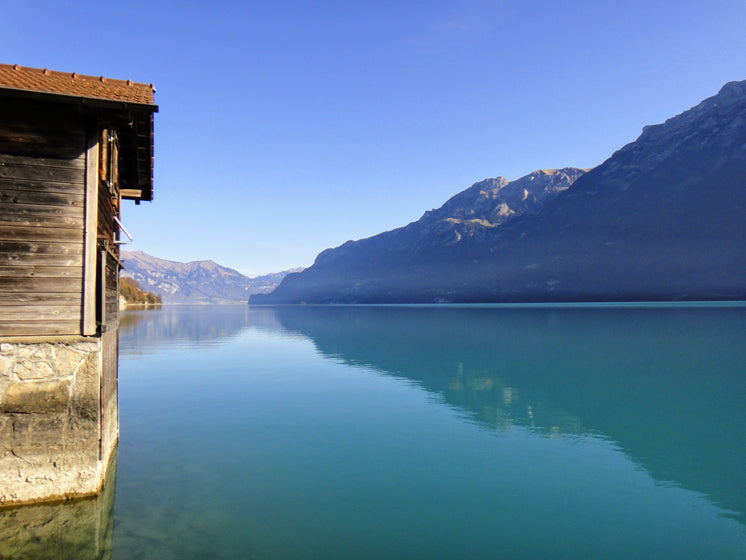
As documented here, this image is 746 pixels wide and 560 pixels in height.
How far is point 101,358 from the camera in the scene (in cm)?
950

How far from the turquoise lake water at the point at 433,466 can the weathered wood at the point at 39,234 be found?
21.3ft

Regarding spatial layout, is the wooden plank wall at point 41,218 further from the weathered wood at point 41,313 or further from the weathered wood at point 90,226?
the weathered wood at point 90,226

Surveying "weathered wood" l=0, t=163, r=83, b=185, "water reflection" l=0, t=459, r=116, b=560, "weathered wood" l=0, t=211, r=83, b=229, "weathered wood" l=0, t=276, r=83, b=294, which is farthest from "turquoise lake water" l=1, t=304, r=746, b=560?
"weathered wood" l=0, t=163, r=83, b=185

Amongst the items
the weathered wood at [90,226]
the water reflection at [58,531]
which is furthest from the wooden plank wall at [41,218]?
the water reflection at [58,531]

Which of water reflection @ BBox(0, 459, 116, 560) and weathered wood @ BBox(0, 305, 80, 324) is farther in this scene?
weathered wood @ BBox(0, 305, 80, 324)

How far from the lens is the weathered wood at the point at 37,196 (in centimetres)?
890

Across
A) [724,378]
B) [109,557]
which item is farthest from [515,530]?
[724,378]

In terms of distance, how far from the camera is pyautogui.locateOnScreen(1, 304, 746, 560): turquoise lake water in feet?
28.6

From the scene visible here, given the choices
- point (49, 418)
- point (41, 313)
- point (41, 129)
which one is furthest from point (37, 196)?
point (49, 418)

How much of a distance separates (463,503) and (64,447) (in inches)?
367

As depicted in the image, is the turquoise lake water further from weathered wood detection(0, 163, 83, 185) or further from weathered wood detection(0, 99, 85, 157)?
weathered wood detection(0, 99, 85, 157)

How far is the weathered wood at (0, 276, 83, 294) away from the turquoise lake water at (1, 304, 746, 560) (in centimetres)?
537

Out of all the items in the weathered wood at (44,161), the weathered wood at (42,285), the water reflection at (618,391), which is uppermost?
the weathered wood at (44,161)

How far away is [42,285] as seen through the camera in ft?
29.7
